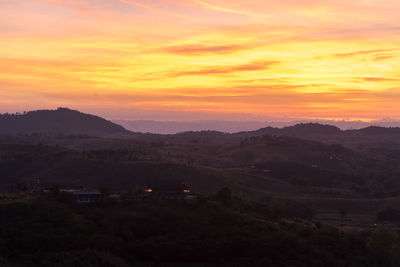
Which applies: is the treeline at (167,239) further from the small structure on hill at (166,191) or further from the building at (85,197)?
the small structure on hill at (166,191)

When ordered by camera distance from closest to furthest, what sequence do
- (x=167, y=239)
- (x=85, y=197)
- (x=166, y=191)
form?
(x=167, y=239), (x=85, y=197), (x=166, y=191)

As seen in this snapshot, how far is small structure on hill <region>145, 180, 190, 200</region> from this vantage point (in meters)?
97.1

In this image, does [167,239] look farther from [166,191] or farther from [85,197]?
[85,197]

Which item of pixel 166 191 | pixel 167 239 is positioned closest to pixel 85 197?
pixel 166 191

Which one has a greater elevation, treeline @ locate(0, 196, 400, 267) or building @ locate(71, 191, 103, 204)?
building @ locate(71, 191, 103, 204)

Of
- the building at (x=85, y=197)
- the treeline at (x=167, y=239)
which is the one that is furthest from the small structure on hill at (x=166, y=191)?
the building at (x=85, y=197)

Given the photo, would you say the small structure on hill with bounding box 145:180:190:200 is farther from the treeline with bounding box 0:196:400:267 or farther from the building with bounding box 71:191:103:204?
the building with bounding box 71:191:103:204

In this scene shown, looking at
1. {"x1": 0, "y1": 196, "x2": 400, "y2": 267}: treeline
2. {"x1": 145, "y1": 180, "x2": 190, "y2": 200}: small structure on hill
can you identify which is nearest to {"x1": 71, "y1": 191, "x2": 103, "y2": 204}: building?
{"x1": 0, "y1": 196, "x2": 400, "y2": 267}: treeline

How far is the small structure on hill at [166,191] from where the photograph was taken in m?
97.1

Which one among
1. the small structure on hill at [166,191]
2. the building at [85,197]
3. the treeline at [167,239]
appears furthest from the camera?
the small structure on hill at [166,191]

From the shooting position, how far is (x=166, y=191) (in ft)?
321

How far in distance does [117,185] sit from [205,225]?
97357mm

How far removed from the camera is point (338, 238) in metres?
88.3

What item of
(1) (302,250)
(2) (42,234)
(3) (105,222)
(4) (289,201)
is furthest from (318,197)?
(2) (42,234)
